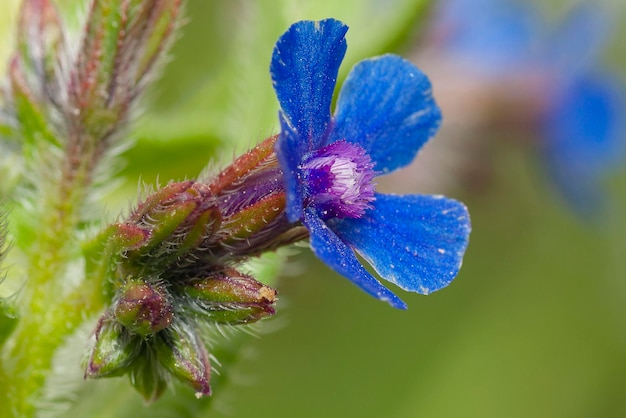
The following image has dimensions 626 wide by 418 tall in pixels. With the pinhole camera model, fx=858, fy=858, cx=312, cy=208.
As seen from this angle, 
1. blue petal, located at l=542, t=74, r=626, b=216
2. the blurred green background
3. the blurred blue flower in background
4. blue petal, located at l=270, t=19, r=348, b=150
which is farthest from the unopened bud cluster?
blue petal, located at l=542, t=74, r=626, b=216

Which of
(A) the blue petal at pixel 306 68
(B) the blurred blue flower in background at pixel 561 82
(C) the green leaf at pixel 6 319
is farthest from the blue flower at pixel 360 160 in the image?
Result: (B) the blurred blue flower in background at pixel 561 82

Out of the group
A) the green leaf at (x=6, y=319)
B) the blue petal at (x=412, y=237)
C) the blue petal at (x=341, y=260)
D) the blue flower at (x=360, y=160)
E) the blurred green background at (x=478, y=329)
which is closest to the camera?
the blue petal at (x=341, y=260)

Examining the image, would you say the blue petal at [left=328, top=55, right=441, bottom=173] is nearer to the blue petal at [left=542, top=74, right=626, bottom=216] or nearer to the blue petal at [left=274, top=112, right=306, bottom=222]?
the blue petal at [left=274, top=112, right=306, bottom=222]

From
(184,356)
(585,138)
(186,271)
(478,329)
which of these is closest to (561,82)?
(585,138)

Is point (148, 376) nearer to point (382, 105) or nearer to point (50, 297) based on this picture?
point (50, 297)

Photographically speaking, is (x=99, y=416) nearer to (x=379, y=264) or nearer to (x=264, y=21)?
(x=379, y=264)

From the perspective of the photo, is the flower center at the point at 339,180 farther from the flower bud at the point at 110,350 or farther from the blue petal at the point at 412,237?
the flower bud at the point at 110,350
